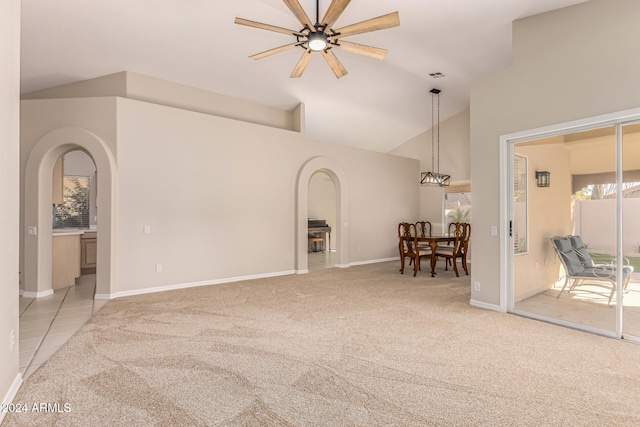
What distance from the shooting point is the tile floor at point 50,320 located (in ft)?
9.72

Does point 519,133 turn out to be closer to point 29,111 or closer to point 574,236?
point 574,236

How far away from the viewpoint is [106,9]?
4.13 meters

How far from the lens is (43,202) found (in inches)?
197

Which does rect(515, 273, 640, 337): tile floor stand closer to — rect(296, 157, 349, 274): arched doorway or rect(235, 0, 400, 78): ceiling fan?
rect(235, 0, 400, 78): ceiling fan

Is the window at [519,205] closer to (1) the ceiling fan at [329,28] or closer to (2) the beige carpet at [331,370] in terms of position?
(2) the beige carpet at [331,370]

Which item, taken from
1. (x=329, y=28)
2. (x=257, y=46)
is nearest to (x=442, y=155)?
(x=257, y=46)

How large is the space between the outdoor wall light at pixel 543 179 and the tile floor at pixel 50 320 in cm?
516

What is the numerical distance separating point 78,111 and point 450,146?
7.87 m

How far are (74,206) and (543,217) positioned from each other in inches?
343

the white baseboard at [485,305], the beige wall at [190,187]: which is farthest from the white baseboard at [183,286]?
the white baseboard at [485,305]

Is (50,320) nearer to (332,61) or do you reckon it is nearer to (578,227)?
(332,61)

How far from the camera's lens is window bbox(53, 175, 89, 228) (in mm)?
7426

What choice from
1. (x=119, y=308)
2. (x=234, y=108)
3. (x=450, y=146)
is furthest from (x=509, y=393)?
(x=450, y=146)

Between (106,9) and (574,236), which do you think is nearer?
(574,236)
